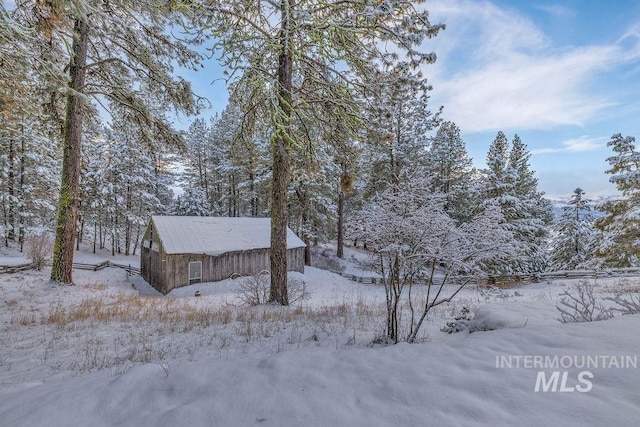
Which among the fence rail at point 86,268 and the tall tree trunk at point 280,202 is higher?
the tall tree trunk at point 280,202

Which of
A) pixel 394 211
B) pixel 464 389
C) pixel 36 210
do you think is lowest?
pixel 464 389

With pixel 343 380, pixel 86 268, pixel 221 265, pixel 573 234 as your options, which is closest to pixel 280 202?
pixel 343 380

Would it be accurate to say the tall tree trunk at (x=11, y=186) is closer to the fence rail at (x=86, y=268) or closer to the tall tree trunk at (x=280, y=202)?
the fence rail at (x=86, y=268)

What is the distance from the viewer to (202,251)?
615 inches

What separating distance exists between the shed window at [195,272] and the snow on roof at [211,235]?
0.83m

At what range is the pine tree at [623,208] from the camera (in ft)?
44.3

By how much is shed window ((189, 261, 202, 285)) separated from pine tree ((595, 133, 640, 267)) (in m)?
Answer: 21.5

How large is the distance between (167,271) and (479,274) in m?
15.1

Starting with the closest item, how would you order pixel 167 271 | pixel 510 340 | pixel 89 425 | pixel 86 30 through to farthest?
pixel 89 425, pixel 510 340, pixel 86 30, pixel 167 271

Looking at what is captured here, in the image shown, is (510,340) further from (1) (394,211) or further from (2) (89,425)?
(2) (89,425)

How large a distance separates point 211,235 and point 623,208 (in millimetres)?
22435

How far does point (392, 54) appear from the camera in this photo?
6484 millimetres

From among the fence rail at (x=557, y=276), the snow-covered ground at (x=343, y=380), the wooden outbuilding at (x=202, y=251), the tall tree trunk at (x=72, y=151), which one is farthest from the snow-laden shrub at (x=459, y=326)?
the wooden outbuilding at (x=202, y=251)

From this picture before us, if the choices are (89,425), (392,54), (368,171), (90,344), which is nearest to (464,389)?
(89,425)
